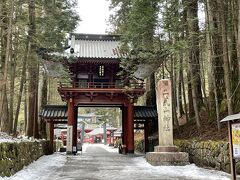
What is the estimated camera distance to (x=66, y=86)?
2002 centimetres

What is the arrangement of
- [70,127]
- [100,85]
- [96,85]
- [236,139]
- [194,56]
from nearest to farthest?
[236,139] → [194,56] → [70,127] → [100,85] → [96,85]

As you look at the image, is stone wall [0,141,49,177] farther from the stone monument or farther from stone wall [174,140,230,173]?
stone wall [174,140,230,173]

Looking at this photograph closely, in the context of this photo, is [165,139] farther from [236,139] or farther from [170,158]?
[236,139]

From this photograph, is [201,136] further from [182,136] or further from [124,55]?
[124,55]

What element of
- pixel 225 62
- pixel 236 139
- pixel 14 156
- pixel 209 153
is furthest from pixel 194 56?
pixel 14 156

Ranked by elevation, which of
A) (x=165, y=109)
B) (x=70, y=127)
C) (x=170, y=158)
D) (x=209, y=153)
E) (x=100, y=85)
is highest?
(x=100, y=85)

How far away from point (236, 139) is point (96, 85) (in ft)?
45.4

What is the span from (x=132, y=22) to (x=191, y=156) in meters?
7.02

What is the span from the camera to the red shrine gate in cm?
1948

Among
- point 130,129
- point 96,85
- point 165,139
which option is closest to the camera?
point 165,139

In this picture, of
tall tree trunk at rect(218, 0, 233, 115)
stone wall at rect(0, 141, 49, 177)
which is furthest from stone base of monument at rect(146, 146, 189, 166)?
stone wall at rect(0, 141, 49, 177)

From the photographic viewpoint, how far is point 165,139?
13.1 meters

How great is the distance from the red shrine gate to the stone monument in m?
5.72

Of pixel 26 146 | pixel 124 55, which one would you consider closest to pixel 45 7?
pixel 26 146
